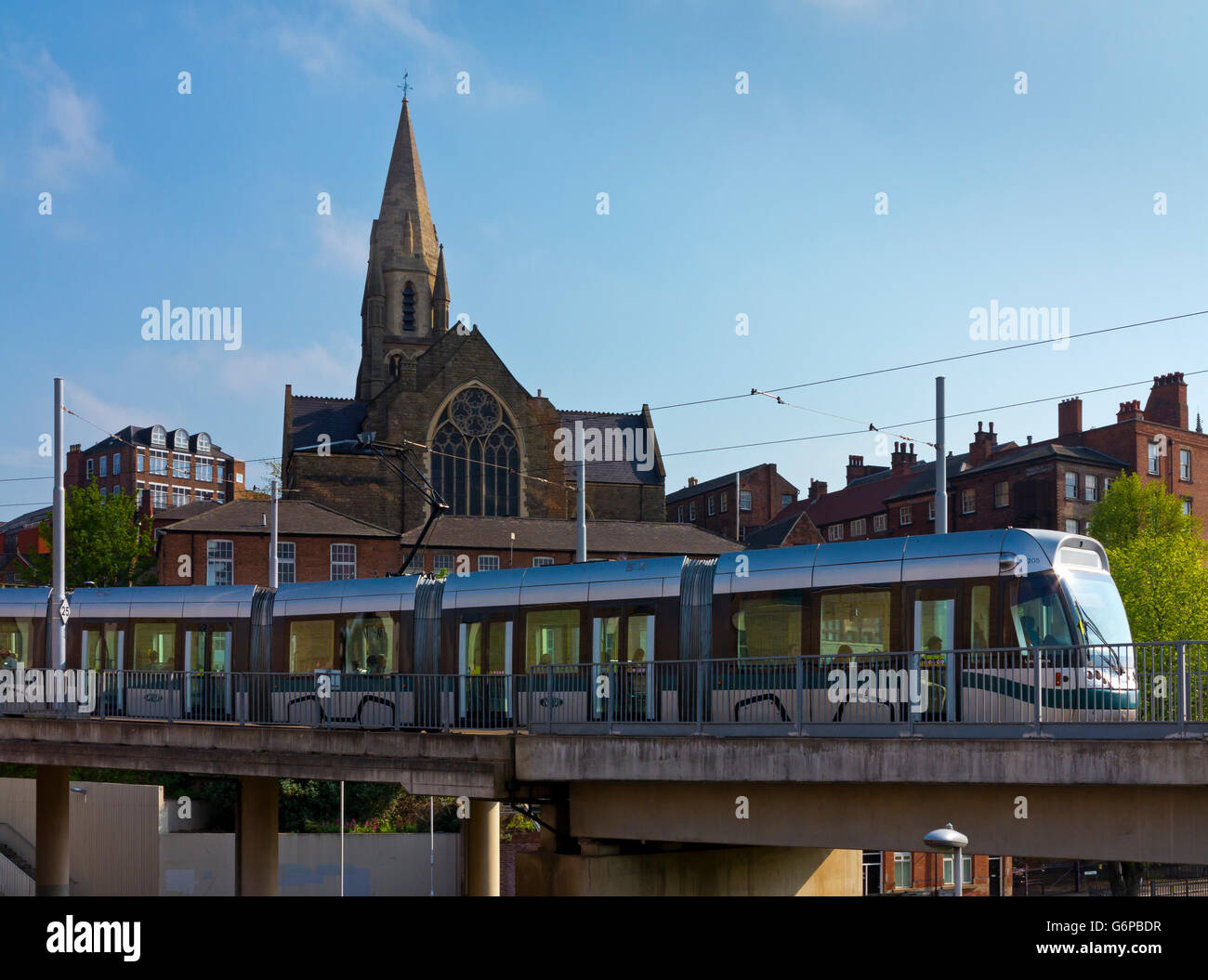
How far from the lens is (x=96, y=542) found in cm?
7481

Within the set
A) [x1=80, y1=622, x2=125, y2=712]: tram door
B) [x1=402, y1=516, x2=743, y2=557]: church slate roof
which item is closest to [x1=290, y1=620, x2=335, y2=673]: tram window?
[x1=80, y1=622, x2=125, y2=712]: tram door

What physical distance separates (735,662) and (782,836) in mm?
3533

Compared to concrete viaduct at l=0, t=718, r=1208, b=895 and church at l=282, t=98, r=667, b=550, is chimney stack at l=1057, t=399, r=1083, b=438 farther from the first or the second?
concrete viaduct at l=0, t=718, r=1208, b=895

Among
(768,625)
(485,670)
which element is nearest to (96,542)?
(485,670)

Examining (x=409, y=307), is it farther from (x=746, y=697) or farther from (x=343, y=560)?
(x=746, y=697)

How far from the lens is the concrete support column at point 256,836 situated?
98.2 feet

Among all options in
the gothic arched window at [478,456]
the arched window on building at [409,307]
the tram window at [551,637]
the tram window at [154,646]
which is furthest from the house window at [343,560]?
the tram window at [551,637]

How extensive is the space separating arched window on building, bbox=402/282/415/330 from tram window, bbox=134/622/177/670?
71708mm

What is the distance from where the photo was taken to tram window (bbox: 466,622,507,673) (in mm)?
24109

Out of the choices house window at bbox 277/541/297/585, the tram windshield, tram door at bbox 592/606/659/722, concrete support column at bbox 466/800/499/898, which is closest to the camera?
the tram windshield

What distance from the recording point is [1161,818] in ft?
47.1

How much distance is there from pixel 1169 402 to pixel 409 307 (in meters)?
53.4

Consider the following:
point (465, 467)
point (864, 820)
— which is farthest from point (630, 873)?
point (465, 467)
